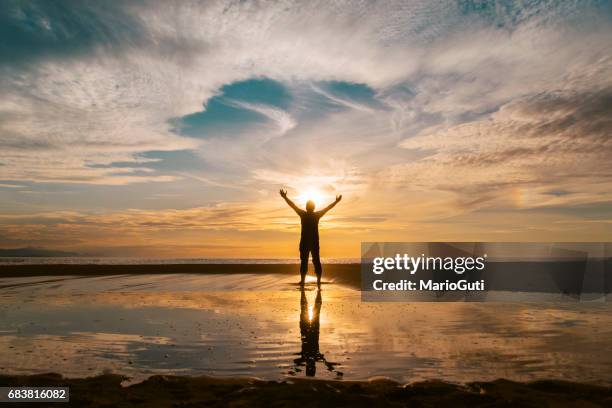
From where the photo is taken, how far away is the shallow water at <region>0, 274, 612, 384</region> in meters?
6.69

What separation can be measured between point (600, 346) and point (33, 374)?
30.8 feet

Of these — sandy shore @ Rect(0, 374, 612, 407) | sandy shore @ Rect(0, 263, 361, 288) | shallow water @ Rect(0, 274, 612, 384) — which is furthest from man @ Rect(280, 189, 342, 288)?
sandy shore @ Rect(0, 374, 612, 407)

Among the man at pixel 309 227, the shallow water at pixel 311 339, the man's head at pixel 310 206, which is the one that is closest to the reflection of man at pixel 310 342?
the shallow water at pixel 311 339

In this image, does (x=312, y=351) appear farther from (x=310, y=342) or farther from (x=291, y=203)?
(x=291, y=203)

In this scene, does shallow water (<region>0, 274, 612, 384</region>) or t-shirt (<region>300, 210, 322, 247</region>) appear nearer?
shallow water (<region>0, 274, 612, 384</region>)

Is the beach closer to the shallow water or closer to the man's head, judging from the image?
the shallow water

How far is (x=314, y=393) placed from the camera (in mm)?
5371

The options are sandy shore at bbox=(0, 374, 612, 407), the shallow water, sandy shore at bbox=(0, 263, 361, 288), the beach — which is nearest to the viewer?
sandy shore at bbox=(0, 374, 612, 407)

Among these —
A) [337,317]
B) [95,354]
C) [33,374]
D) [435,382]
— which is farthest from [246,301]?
[435,382]

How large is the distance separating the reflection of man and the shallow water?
23 millimetres

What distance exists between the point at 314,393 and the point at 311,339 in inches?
131

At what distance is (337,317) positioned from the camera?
11445 mm

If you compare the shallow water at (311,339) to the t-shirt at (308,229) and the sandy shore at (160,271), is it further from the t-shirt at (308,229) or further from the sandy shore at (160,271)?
the sandy shore at (160,271)

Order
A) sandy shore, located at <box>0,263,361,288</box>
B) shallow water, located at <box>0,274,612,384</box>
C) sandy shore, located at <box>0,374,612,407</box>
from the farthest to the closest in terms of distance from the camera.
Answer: sandy shore, located at <box>0,263,361,288</box> → shallow water, located at <box>0,274,612,384</box> → sandy shore, located at <box>0,374,612,407</box>
